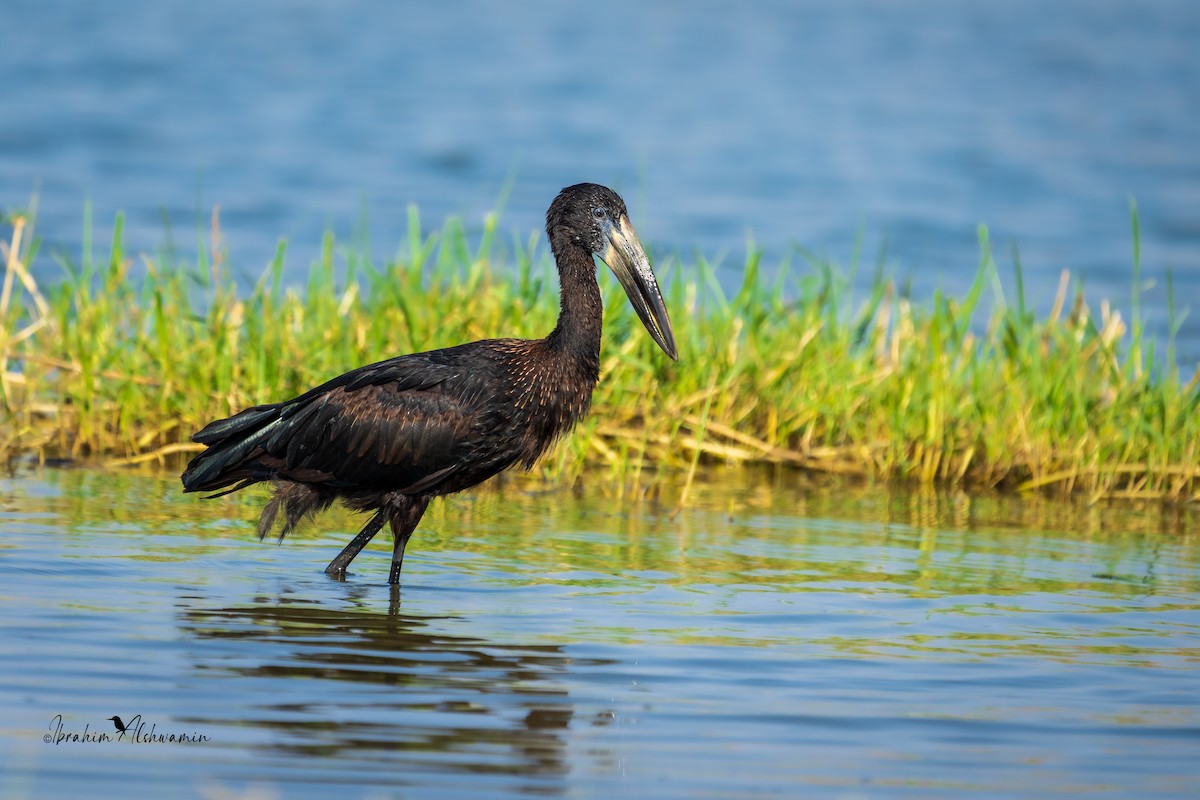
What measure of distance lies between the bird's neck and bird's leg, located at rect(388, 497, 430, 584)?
2.61 ft

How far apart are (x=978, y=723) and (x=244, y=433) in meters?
3.16

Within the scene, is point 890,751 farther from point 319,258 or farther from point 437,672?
point 319,258

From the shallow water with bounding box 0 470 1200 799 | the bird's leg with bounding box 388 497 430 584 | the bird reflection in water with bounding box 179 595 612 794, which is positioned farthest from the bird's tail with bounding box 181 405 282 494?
the bird reflection in water with bounding box 179 595 612 794

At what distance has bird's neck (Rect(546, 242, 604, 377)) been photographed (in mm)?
6836

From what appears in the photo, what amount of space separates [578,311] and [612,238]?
→ 1.18 ft

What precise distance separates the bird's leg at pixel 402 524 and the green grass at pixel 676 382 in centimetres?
156

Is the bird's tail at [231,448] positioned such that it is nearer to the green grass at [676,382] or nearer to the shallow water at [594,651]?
the shallow water at [594,651]

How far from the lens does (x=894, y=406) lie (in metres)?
8.91

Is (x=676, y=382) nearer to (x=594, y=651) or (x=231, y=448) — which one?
(x=231, y=448)

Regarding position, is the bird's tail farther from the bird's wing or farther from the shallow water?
the shallow water

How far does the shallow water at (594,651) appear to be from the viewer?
14.3 feet

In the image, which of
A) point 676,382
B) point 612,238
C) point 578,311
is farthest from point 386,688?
point 676,382

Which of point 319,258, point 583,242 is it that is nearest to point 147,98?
point 319,258

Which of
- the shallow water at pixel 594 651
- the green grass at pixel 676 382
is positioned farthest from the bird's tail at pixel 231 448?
the green grass at pixel 676 382
